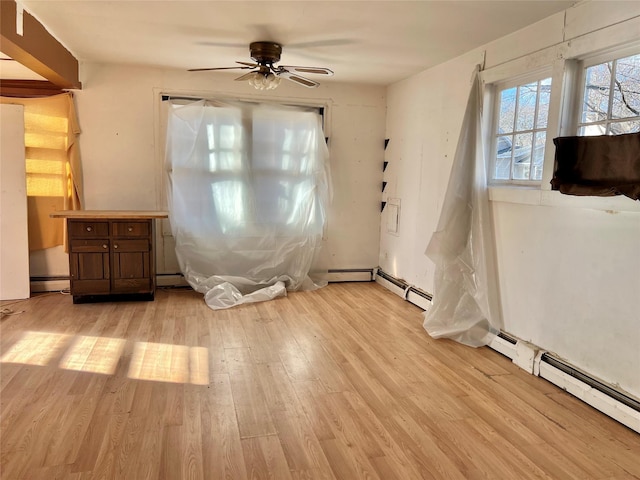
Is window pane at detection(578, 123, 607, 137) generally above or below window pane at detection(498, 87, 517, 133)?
below

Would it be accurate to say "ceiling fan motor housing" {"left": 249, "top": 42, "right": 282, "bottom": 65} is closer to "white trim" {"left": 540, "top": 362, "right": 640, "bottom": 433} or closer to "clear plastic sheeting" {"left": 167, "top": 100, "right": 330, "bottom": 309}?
"clear plastic sheeting" {"left": 167, "top": 100, "right": 330, "bottom": 309}

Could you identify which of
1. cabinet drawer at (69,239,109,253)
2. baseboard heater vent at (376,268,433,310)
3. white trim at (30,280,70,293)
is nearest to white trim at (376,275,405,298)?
baseboard heater vent at (376,268,433,310)

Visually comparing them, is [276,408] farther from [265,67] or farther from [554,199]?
[265,67]

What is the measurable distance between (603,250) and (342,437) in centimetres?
180

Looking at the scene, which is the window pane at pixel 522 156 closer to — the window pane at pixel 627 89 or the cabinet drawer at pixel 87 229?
the window pane at pixel 627 89

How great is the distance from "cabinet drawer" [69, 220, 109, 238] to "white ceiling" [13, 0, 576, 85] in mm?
1561

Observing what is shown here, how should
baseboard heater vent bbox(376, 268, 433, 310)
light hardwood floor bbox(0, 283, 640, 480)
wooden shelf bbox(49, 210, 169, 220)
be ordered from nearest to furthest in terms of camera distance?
1. light hardwood floor bbox(0, 283, 640, 480)
2. wooden shelf bbox(49, 210, 169, 220)
3. baseboard heater vent bbox(376, 268, 433, 310)

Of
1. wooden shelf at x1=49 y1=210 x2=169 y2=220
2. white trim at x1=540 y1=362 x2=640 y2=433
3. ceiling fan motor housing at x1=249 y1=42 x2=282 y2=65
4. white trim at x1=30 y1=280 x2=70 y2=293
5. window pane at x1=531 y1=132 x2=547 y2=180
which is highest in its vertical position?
ceiling fan motor housing at x1=249 y1=42 x2=282 y2=65

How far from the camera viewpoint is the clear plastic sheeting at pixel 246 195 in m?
4.75

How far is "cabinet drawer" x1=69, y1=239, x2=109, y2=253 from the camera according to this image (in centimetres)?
424

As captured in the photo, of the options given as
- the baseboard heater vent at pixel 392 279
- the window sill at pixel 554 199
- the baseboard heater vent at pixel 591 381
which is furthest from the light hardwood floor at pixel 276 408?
the window sill at pixel 554 199

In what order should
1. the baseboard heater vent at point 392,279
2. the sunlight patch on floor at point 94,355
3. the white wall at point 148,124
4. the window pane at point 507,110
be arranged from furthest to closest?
1. the baseboard heater vent at point 392,279
2. the white wall at point 148,124
3. the window pane at point 507,110
4. the sunlight patch on floor at point 94,355

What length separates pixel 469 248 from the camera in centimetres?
359

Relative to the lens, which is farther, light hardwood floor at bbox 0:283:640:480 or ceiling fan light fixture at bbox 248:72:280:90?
ceiling fan light fixture at bbox 248:72:280:90
